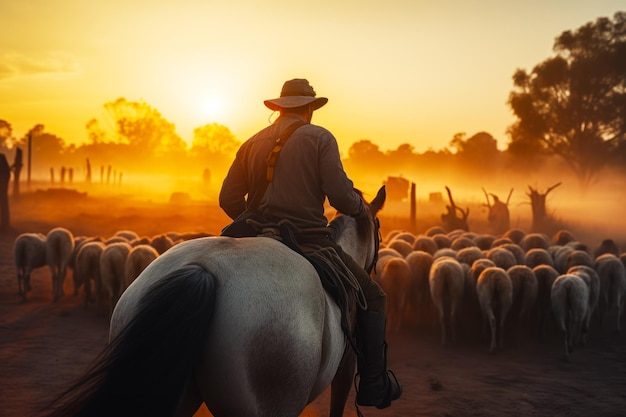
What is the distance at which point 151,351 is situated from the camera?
2.77 meters

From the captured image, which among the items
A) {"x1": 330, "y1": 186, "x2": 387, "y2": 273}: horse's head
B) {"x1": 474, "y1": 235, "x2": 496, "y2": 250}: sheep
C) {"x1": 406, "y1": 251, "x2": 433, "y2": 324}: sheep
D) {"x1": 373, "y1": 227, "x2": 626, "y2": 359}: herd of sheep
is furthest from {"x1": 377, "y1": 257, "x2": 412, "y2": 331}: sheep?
{"x1": 330, "y1": 186, "x2": 387, "y2": 273}: horse's head

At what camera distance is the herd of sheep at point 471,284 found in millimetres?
10898

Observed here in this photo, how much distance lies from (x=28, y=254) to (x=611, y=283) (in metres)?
12.8

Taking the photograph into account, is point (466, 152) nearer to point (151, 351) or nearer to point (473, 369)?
point (473, 369)

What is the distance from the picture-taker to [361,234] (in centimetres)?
510

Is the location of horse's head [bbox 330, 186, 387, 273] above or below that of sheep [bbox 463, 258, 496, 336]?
above

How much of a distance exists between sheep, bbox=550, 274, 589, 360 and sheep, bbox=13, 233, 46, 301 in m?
11.2

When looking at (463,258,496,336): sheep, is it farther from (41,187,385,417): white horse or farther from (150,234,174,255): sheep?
(41,187,385,417): white horse

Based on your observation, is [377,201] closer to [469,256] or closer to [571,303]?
[571,303]

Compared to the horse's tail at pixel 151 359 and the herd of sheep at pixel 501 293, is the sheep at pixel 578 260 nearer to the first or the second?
the herd of sheep at pixel 501 293

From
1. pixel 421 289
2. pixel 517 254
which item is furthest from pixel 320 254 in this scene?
pixel 517 254

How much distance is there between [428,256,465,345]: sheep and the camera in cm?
1136

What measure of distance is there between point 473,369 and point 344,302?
653cm

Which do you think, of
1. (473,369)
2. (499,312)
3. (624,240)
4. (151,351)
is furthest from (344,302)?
(624,240)
